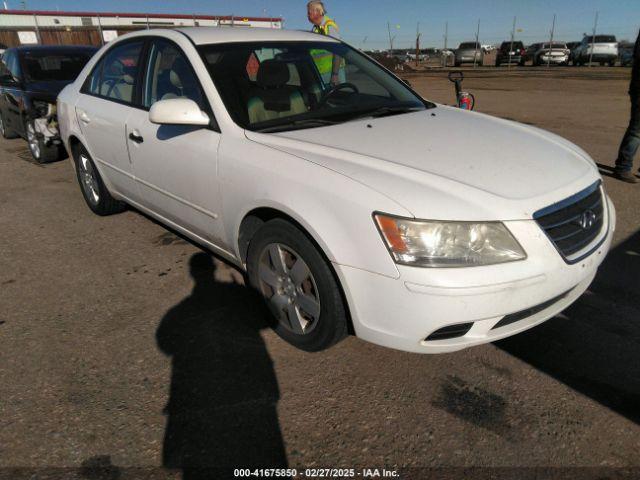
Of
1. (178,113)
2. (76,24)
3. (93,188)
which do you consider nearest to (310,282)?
(178,113)

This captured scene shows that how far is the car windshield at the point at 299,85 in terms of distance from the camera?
2857 mm

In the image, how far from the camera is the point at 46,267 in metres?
3.72

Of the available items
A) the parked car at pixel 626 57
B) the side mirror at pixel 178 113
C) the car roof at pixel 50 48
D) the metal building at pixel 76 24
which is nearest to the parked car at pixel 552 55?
the parked car at pixel 626 57

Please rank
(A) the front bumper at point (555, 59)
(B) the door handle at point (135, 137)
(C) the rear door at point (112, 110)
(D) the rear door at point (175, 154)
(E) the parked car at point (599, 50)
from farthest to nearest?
(A) the front bumper at point (555, 59) → (E) the parked car at point (599, 50) → (C) the rear door at point (112, 110) → (B) the door handle at point (135, 137) → (D) the rear door at point (175, 154)

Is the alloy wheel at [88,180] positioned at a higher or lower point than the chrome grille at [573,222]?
lower

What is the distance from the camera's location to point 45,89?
6.84 metres

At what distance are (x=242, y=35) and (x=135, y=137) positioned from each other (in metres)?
1.03

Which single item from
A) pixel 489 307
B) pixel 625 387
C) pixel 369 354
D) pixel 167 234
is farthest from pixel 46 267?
pixel 625 387

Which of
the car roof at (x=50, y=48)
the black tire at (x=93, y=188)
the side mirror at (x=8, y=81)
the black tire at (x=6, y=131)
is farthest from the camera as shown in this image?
the black tire at (x=6, y=131)

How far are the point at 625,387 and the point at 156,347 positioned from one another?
237 cm

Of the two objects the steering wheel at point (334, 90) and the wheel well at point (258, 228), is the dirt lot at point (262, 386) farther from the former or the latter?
the steering wheel at point (334, 90)

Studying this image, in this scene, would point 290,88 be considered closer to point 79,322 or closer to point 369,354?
point 369,354

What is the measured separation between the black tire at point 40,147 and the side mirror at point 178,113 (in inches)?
202

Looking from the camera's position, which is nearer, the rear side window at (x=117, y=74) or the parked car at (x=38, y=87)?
the rear side window at (x=117, y=74)
